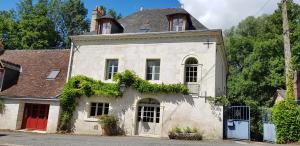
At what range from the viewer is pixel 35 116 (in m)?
19.3

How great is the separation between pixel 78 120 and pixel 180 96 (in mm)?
6488

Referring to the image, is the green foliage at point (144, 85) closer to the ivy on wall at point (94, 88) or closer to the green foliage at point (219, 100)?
the ivy on wall at point (94, 88)

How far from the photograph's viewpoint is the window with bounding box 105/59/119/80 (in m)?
18.8

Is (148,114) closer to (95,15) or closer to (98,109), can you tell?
(98,109)

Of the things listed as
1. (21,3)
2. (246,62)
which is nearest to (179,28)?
(246,62)

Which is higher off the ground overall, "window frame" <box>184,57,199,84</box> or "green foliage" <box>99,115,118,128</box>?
"window frame" <box>184,57,199,84</box>

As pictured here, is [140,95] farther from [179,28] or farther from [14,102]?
[14,102]

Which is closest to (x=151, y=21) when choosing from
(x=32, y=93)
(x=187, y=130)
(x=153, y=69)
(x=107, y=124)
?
(x=153, y=69)

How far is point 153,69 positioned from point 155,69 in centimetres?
13

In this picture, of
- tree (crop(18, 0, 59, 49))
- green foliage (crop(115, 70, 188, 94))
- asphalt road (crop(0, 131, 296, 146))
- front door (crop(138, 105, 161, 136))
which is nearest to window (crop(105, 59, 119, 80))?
green foliage (crop(115, 70, 188, 94))

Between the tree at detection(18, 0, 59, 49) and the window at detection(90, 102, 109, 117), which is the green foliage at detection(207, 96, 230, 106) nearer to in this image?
the window at detection(90, 102, 109, 117)

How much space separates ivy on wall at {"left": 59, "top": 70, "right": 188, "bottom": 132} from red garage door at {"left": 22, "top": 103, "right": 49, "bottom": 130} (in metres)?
1.75

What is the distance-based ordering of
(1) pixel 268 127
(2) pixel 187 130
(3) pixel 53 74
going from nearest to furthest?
(1) pixel 268 127 → (2) pixel 187 130 → (3) pixel 53 74

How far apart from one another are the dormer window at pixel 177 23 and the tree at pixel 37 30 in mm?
18297
